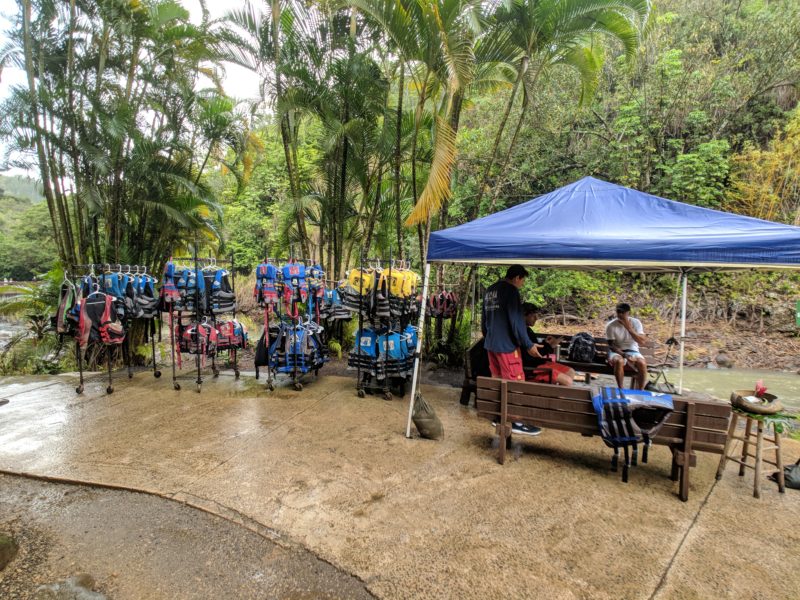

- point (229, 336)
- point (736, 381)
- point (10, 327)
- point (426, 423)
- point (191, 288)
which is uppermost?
point (191, 288)

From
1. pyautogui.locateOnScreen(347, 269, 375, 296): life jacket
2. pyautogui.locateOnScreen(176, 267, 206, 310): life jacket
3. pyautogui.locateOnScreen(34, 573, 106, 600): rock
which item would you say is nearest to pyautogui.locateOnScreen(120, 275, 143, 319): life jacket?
pyautogui.locateOnScreen(176, 267, 206, 310): life jacket

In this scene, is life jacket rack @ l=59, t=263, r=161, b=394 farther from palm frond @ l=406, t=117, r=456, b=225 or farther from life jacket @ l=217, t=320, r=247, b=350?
palm frond @ l=406, t=117, r=456, b=225

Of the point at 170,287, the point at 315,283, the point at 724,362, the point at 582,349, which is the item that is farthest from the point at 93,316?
the point at 724,362

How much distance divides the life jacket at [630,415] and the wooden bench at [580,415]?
0.07 m

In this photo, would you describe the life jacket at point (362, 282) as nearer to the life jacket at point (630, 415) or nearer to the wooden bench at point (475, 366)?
the wooden bench at point (475, 366)

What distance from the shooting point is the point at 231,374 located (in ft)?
22.5

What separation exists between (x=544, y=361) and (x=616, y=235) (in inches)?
75.6

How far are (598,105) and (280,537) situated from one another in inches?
565

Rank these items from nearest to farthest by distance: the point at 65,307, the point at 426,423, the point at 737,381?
the point at 426,423
the point at 65,307
the point at 737,381

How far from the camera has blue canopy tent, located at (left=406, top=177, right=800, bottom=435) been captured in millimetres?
3355

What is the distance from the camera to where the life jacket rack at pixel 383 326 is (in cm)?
541

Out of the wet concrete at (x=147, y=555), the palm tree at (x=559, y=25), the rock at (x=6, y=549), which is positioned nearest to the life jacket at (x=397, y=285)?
the wet concrete at (x=147, y=555)

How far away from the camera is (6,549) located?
2525 mm

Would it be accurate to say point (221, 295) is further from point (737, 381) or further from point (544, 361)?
point (737, 381)
